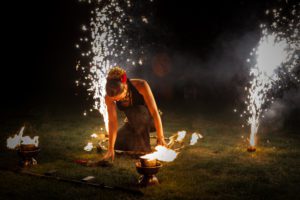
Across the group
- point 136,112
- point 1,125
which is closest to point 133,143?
point 136,112

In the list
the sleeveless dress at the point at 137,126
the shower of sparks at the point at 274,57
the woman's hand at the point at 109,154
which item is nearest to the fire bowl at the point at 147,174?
the woman's hand at the point at 109,154

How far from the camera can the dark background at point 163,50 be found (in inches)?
952

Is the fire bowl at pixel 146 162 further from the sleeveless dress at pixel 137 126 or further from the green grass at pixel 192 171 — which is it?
the sleeveless dress at pixel 137 126

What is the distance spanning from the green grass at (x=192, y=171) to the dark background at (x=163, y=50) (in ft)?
33.9

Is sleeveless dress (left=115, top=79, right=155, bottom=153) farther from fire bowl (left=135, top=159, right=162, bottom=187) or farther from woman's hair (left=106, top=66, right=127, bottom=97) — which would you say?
fire bowl (left=135, top=159, right=162, bottom=187)

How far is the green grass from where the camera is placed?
593 centimetres

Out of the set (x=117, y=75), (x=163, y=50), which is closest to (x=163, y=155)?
(x=117, y=75)

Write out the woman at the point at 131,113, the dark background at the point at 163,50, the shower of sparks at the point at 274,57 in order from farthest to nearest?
1. the dark background at the point at 163,50
2. the shower of sparks at the point at 274,57
3. the woman at the point at 131,113

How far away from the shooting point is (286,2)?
18344mm

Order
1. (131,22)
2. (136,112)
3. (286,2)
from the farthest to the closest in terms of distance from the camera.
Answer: (131,22)
(286,2)
(136,112)

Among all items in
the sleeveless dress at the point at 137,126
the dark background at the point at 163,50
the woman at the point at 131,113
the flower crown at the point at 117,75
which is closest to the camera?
the flower crown at the point at 117,75

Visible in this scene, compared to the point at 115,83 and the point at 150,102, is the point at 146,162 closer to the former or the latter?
the point at 150,102

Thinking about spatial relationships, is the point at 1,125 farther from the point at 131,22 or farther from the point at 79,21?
the point at 79,21

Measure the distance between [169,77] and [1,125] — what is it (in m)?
18.1
